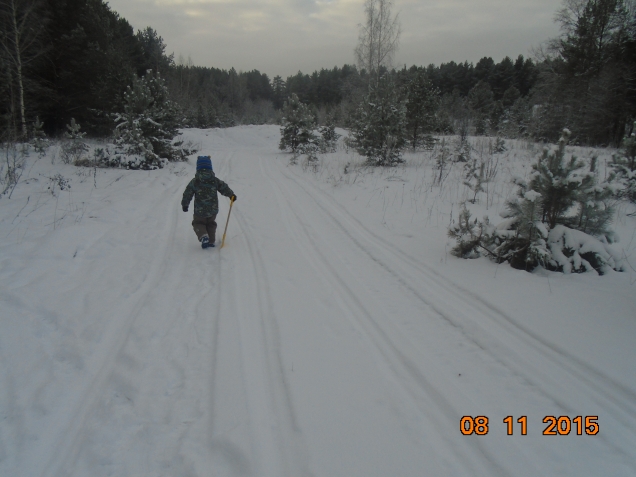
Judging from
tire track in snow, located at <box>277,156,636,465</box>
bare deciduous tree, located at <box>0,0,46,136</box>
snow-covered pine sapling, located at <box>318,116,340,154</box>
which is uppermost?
bare deciduous tree, located at <box>0,0,46,136</box>

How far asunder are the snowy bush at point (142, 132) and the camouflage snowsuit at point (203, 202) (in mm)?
9195

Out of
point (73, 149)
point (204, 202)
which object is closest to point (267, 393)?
point (204, 202)

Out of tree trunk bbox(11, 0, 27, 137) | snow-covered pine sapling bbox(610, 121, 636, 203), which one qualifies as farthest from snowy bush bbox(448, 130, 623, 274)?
tree trunk bbox(11, 0, 27, 137)

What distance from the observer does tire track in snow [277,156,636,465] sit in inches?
97.3

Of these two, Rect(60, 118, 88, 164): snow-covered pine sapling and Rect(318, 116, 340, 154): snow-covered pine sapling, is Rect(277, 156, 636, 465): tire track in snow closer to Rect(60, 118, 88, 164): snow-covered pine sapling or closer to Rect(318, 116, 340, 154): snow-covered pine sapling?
Rect(60, 118, 88, 164): snow-covered pine sapling

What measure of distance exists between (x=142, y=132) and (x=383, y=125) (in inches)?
427

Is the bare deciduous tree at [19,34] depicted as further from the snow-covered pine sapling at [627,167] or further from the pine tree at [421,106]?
the snow-covered pine sapling at [627,167]

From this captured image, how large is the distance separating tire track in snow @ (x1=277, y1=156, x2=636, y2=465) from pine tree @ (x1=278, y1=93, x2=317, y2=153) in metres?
18.8

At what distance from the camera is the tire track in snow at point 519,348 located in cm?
247

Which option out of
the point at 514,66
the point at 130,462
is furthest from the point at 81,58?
the point at 514,66

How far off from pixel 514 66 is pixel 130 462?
6594 centimetres

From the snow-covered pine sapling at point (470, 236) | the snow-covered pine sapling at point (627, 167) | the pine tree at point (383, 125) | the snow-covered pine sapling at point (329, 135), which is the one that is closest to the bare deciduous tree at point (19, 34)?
the pine tree at point (383, 125)

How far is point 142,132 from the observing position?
14.1 m
